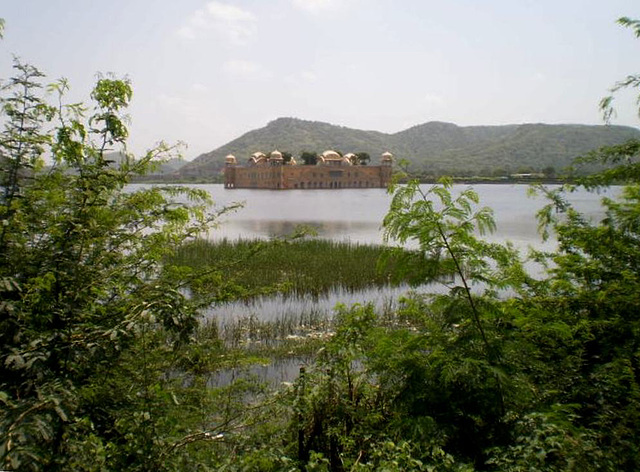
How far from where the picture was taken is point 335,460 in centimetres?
326

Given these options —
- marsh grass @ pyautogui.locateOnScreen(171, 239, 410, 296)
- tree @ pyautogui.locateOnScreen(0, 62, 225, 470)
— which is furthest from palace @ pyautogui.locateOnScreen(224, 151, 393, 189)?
tree @ pyautogui.locateOnScreen(0, 62, 225, 470)

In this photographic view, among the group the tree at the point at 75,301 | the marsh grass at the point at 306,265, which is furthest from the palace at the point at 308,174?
the tree at the point at 75,301

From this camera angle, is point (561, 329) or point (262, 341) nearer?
point (561, 329)

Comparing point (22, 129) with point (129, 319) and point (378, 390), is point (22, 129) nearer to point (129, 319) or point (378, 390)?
point (129, 319)

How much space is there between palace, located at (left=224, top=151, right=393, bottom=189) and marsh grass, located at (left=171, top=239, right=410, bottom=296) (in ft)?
266

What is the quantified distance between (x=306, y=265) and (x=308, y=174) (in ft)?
293

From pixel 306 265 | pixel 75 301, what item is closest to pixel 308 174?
pixel 306 265

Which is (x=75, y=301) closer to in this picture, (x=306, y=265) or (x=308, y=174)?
(x=306, y=265)

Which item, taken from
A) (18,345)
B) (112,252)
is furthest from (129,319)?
(112,252)

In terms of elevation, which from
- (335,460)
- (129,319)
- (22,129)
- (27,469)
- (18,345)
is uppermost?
(22,129)

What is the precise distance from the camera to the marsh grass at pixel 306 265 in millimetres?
13539

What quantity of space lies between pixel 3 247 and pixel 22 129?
798 millimetres

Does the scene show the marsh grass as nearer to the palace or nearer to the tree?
the tree

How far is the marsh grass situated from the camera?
533 inches
